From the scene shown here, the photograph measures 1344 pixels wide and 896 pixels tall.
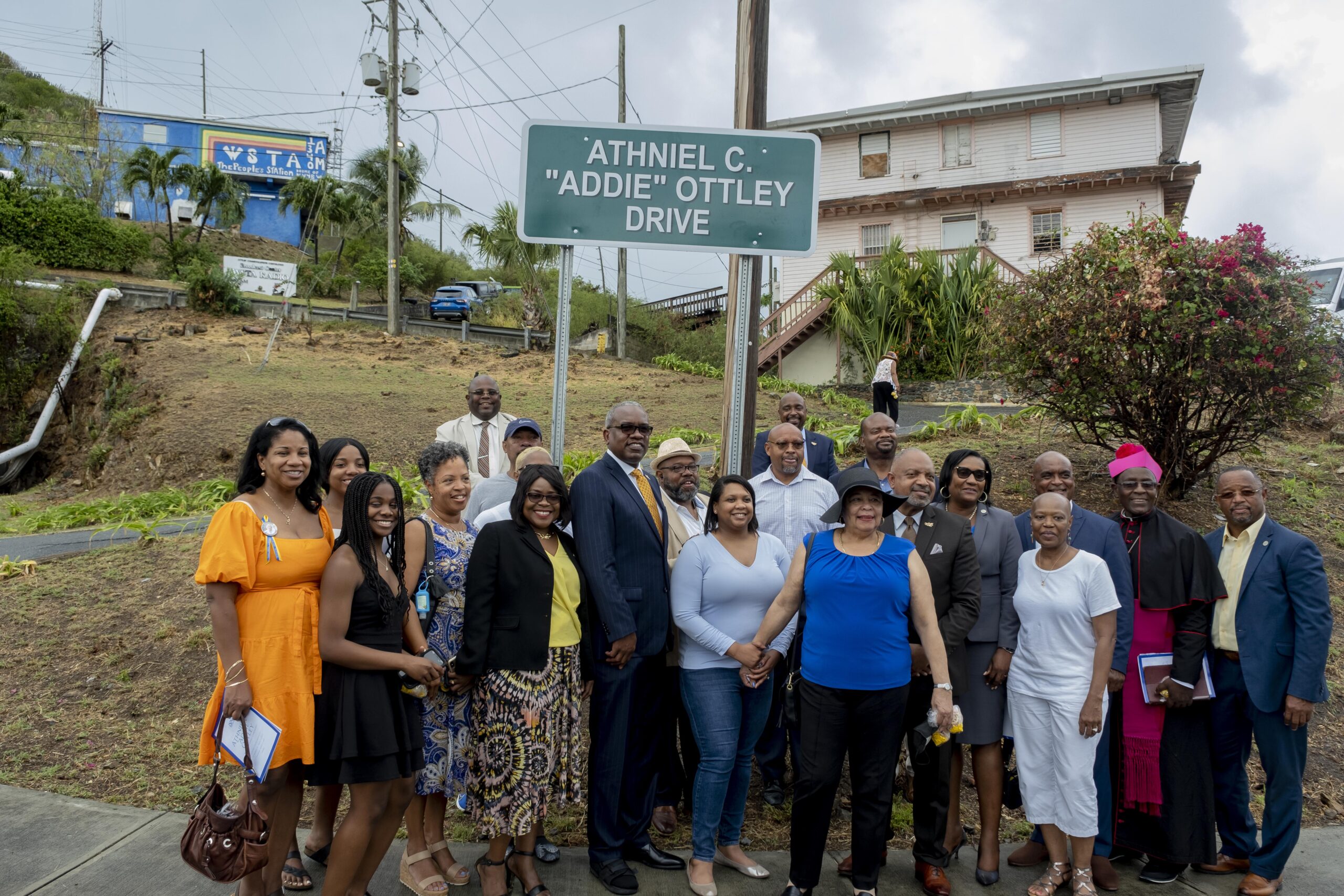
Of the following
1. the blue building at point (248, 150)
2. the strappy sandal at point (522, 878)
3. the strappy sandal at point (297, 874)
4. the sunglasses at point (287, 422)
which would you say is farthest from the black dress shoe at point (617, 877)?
the blue building at point (248, 150)

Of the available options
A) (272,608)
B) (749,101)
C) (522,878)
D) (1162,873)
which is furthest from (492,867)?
(749,101)

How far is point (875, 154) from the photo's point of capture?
27.8 m

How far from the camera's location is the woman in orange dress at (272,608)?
332cm

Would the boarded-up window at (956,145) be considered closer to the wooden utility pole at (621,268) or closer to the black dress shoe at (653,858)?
the wooden utility pole at (621,268)

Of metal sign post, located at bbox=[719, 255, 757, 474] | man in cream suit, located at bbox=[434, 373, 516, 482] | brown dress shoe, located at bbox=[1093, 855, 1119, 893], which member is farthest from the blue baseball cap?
brown dress shoe, located at bbox=[1093, 855, 1119, 893]

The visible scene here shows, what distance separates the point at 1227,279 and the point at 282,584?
8061 millimetres

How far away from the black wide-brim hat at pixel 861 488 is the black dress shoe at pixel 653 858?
1.67 metres

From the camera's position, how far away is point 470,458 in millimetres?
6219

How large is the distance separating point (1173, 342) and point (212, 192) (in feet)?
95.1

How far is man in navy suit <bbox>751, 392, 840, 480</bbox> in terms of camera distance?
6.10 metres

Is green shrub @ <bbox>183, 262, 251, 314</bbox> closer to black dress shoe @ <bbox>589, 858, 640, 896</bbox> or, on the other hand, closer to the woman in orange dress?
the woman in orange dress

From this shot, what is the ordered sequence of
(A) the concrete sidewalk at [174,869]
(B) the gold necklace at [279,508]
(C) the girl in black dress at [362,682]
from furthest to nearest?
1. (A) the concrete sidewalk at [174,869]
2. (B) the gold necklace at [279,508]
3. (C) the girl in black dress at [362,682]

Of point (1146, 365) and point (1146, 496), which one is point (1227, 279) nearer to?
point (1146, 365)

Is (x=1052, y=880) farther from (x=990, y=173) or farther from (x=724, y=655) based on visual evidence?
(x=990, y=173)
